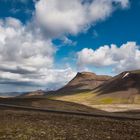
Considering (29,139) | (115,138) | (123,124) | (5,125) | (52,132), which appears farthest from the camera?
(123,124)

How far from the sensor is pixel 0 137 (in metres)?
25.7

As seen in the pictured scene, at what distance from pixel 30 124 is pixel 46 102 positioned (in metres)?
59.3

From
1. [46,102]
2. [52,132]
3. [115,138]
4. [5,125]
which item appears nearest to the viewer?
[115,138]

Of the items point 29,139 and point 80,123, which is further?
point 80,123

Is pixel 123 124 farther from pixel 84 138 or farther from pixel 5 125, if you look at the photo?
pixel 5 125

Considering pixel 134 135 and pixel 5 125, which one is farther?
pixel 5 125

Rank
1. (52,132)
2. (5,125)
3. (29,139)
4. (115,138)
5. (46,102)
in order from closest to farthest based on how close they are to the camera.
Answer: (29,139)
(115,138)
(52,132)
(5,125)
(46,102)

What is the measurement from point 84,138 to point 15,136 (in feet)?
18.5

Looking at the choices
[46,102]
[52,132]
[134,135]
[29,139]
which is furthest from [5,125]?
[46,102]

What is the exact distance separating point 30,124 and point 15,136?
7.22m

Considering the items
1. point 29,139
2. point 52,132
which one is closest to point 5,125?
point 52,132

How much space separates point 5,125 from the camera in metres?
32.6

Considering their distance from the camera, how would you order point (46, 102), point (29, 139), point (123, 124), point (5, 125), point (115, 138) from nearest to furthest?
1. point (29, 139)
2. point (115, 138)
3. point (5, 125)
4. point (123, 124)
5. point (46, 102)

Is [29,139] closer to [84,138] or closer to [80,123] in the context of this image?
[84,138]
